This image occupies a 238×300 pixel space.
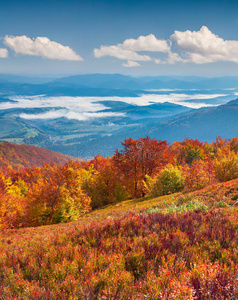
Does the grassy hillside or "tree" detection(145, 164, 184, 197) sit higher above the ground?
the grassy hillside

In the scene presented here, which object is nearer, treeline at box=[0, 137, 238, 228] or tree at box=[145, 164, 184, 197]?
treeline at box=[0, 137, 238, 228]

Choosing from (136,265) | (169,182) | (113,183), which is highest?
(136,265)

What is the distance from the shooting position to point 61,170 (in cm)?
2895

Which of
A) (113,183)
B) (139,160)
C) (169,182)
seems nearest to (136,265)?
(169,182)

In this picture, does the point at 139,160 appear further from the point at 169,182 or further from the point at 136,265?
the point at 136,265

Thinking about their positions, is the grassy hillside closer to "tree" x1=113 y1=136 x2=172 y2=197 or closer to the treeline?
the treeline

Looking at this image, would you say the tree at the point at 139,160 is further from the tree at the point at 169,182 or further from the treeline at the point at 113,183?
the tree at the point at 169,182

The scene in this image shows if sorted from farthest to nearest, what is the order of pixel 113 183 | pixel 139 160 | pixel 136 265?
1. pixel 113 183
2. pixel 139 160
3. pixel 136 265

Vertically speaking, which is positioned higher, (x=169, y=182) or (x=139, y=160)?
(x=139, y=160)

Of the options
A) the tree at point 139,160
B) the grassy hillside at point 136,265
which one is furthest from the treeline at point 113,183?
the grassy hillside at point 136,265

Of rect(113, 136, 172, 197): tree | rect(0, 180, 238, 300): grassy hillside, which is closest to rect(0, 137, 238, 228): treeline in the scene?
rect(113, 136, 172, 197): tree

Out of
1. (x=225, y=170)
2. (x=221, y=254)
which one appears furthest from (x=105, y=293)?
(x=225, y=170)

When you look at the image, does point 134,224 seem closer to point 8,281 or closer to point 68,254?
point 68,254

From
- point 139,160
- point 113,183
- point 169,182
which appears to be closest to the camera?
point 169,182
